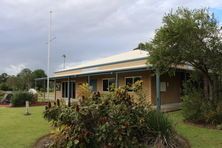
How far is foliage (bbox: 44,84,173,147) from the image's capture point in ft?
28.1

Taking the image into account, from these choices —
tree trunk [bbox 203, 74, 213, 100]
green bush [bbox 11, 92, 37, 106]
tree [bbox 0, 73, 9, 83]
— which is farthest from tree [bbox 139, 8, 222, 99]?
tree [bbox 0, 73, 9, 83]

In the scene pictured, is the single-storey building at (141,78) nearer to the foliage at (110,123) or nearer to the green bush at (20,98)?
the green bush at (20,98)

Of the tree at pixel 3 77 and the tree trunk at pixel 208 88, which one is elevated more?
the tree at pixel 3 77

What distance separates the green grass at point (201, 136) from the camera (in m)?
10.3

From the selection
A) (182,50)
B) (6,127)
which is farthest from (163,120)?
(6,127)

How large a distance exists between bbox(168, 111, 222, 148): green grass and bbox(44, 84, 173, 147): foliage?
145cm

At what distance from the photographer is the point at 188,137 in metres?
11.4

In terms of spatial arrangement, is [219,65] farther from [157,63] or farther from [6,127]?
[6,127]

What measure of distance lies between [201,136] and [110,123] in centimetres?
451

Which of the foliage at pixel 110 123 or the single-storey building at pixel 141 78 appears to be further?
the single-storey building at pixel 141 78

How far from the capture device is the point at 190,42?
14.8 metres

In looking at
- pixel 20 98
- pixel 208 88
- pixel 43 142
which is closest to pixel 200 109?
pixel 208 88

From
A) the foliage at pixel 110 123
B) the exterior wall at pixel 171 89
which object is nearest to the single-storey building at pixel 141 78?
the exterior wall at pixel 171 89

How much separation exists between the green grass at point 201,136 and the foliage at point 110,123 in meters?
1.45
